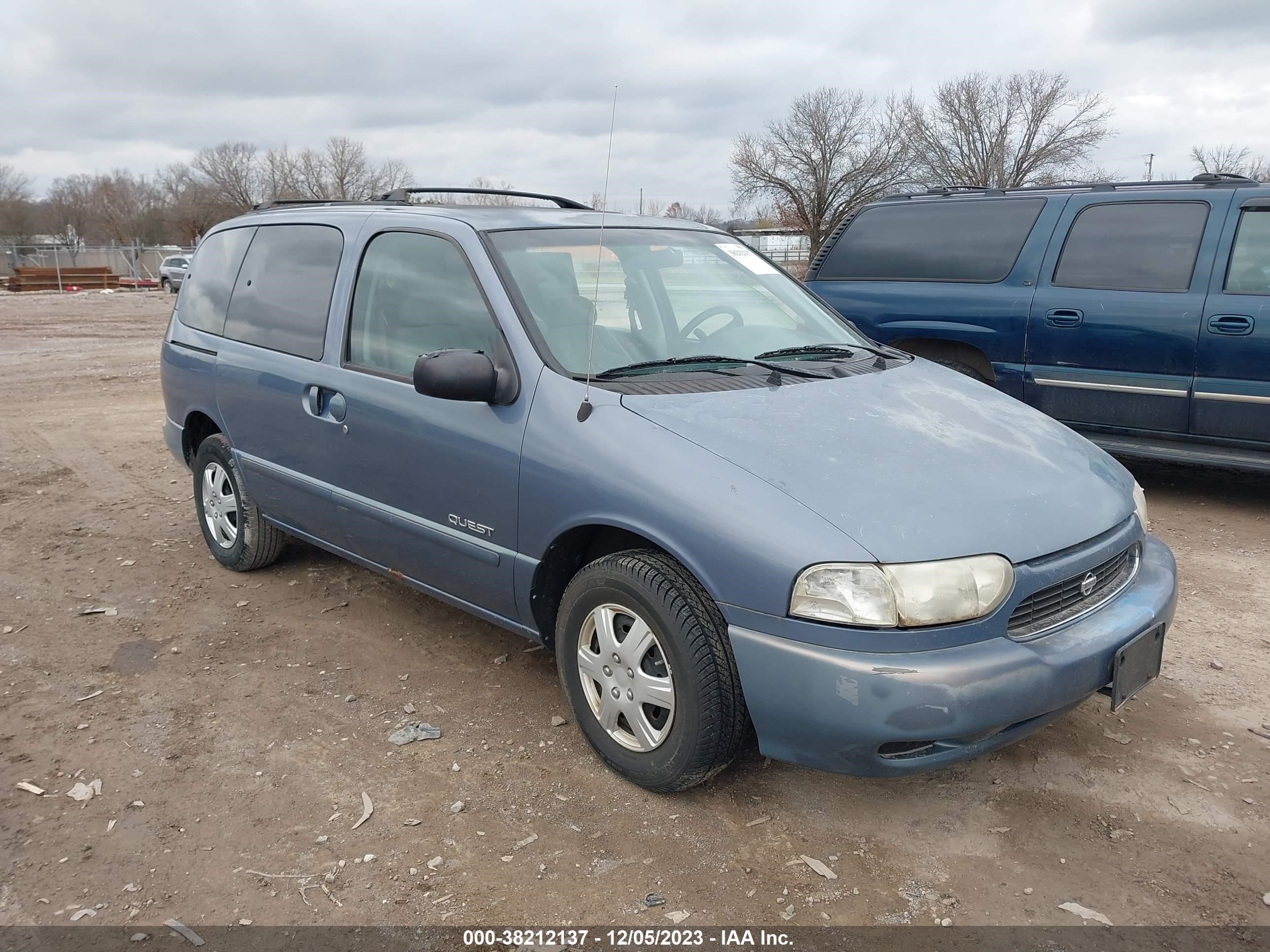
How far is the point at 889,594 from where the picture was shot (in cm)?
251

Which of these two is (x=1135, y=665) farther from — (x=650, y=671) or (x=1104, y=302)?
(x=1104, y=302)

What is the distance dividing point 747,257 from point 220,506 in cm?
296

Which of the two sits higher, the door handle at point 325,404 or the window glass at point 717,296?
the window glass at point 717,296

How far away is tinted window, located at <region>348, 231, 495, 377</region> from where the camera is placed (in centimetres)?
354

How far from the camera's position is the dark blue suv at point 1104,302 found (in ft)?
19.0

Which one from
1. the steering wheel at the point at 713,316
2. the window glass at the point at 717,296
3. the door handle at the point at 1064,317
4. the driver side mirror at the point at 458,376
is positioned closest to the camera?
the driver side mirror at the point at 458,376

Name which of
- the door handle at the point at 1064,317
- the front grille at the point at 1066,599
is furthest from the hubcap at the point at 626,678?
the door handle at the point at 1064,317

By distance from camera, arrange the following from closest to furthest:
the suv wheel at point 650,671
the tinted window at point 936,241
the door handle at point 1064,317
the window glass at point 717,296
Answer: the suv wheel at point 650,671, the window glass at point 717,296, the door handle at point 1064,317, the tinted window at point 936,241

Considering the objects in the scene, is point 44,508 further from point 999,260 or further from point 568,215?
point 999,260

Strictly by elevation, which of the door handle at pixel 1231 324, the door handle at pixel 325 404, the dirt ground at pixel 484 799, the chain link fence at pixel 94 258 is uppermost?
the chain link fence at pixel 94 258

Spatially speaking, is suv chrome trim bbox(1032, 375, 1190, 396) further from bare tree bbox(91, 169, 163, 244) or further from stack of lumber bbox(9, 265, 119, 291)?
bare tree bbox(91, 169, 163, 244)

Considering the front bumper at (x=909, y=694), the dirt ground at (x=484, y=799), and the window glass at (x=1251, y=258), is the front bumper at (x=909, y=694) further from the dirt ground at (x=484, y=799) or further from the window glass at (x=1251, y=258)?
the window glass at (x=1251, y=258)

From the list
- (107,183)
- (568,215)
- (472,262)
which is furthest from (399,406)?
(107,183)

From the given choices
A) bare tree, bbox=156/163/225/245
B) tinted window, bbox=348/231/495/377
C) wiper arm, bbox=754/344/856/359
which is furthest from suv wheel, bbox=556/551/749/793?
bare tree, bbox=156/163/225/245
